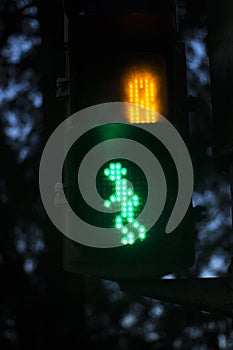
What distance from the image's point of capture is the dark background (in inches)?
251

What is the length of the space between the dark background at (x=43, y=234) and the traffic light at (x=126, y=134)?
385cm

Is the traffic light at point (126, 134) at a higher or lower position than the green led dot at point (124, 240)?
higher

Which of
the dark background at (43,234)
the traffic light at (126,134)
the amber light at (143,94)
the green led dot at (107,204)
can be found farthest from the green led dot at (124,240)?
the dark background at (43,234)

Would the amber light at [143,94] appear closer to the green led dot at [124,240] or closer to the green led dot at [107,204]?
the green led dot at [107,204]

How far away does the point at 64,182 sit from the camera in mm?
2566

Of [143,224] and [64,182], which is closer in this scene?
[143,224]

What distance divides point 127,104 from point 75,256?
551 millimetres

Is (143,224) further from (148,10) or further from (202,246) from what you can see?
(202,246)

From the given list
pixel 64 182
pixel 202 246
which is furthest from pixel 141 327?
pixel 64 182

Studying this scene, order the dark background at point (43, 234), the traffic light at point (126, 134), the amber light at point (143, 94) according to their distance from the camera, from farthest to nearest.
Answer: the dark background at point (43, 234), the amber light at point (143, 94), the traffic light at point (126, 134)

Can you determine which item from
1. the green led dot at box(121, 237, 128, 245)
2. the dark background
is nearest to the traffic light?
the green led dot at box(121, 237, 128, 245)

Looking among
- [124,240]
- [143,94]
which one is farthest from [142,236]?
[143,94]

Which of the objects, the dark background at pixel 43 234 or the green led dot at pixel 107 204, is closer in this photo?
the green led dot at pixel 107 204

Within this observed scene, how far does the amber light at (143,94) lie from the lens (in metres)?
2.44
